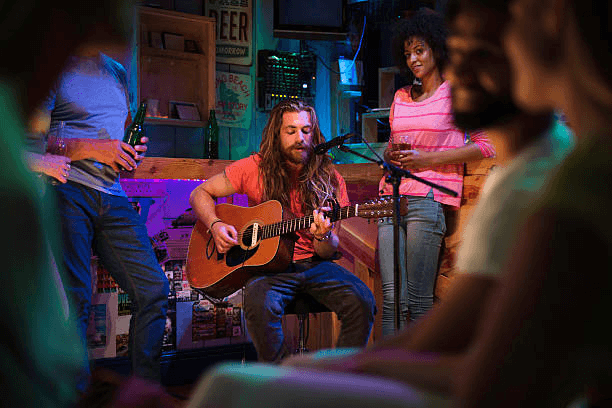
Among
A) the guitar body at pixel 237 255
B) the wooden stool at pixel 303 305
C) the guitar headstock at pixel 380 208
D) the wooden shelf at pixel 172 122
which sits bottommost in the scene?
the wooden stool at pixel 303 305

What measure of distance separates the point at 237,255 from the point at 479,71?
2324mm

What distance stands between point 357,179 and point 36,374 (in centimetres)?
272

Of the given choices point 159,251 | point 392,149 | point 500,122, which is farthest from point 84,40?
point 159,251

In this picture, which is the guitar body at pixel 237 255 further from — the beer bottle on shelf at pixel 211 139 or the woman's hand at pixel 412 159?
the beer bottle on shelf at pixel 211 139

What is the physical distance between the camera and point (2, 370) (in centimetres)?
95

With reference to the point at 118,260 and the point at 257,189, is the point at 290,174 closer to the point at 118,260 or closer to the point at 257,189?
the point at 257,189

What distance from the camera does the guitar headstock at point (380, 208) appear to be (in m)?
2.61

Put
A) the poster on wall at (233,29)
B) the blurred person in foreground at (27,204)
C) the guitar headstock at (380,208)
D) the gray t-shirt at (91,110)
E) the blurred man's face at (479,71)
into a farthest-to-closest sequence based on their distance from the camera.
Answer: the poster on wall at (233,29) → the gray t-shirt at (91,110) → the guitar headstock at (380,208) → the blurred person in foreground at (27,204) → the blurred man's face at (479,71)

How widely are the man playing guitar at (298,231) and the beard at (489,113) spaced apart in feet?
6.45

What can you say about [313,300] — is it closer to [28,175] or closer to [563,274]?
[28,175]

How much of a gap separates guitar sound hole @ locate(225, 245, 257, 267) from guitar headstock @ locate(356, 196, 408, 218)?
1.99ft

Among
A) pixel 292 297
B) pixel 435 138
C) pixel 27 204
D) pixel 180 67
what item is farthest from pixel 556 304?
pixel 180 67

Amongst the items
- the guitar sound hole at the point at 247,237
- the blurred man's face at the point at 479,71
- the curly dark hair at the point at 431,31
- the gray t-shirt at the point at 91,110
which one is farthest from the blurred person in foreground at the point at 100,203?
the blurred man's face at the point at 479,71

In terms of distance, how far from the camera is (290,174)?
126 inches
